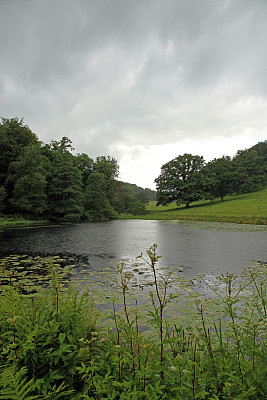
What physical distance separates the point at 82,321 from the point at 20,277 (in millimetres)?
5581

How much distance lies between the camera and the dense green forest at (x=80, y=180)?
1335 inches

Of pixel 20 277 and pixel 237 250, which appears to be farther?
pixel 237 250

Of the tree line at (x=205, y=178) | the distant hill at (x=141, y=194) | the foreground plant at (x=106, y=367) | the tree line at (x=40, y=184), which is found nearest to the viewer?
the foreground plant at (x=106, y=367)

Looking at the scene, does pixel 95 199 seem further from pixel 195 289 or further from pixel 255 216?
pixel 195 289

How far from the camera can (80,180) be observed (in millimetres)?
42344

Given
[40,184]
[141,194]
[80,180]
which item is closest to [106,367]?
[40,184]

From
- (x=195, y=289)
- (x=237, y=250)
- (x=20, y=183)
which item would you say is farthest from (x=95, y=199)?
(x=195, y=289)

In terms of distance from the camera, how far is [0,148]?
1467 inches

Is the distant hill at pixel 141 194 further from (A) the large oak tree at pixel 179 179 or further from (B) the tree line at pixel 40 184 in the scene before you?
(B) the tree line at pixel 40 184

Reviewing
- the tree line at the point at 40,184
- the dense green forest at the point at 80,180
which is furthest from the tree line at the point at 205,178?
the tree line at the point at 40,184

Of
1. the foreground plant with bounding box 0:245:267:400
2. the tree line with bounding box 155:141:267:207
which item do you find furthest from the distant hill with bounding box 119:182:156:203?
the foreground plant with bounding box 0:245:267:400

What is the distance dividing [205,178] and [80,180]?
2872 centimetres

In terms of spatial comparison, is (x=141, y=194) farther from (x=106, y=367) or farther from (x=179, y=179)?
(x=106, y=367)

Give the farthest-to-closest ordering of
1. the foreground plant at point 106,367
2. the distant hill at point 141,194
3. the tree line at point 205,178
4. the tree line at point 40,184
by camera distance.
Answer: the distant hill at point 141,194 < the tree line at point 205,178 < the tree line at point 40,184 < the foreground plant at point 106,367
